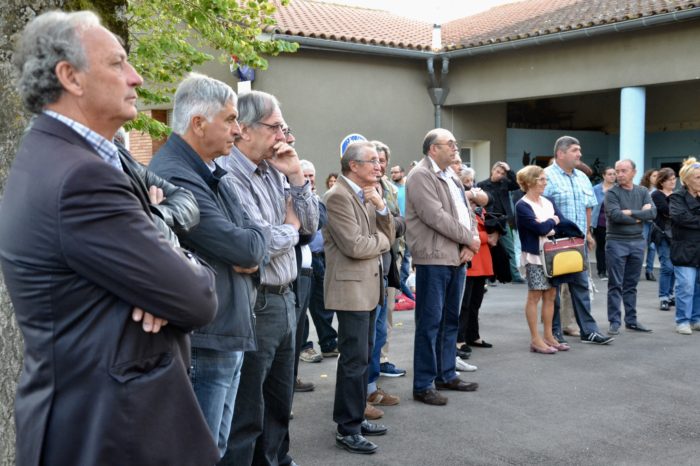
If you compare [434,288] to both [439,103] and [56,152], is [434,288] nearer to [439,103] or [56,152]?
[56,152]

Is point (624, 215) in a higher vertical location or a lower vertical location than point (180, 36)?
lower

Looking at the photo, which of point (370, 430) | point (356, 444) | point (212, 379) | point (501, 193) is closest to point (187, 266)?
point (212, 379)

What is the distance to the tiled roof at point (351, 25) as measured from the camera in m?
16.2

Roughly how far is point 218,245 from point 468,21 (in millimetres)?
20789

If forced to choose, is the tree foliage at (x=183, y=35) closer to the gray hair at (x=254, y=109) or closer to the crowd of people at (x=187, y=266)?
the crowd of people at (x=187, y=266)

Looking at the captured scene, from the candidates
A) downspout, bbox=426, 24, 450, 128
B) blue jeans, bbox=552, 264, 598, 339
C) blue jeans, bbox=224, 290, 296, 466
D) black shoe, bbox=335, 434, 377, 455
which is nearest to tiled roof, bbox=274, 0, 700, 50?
downspout, bbox=426, 24, 450, 128

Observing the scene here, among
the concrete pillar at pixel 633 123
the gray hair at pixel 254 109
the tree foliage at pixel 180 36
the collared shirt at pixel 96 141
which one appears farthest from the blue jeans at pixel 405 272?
the collared shirt at pixel 96 141

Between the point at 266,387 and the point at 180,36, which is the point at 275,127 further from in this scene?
the point at 180,36

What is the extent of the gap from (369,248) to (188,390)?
9.44 ft

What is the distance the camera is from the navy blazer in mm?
1838

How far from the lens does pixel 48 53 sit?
6.33 ft

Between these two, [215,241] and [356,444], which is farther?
[356,444]

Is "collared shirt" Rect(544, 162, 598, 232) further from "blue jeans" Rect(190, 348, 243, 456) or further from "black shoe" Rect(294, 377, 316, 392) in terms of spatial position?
"blue jeans" Rect(190, 348, 243, 456)

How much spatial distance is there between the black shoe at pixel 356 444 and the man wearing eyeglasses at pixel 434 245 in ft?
3.76
